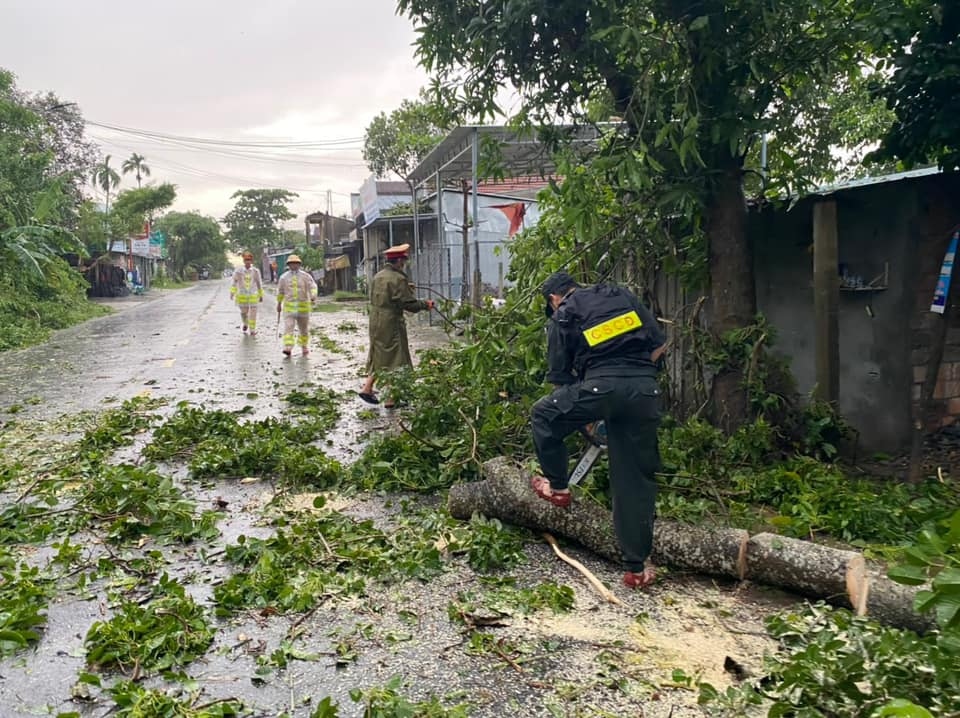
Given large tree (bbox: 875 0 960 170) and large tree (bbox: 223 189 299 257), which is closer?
large tree (bbox: 875 0 960 170)

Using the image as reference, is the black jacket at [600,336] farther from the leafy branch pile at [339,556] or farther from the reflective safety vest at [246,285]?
the reflective safety vest at [246,285]

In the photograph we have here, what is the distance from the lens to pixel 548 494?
4457mm

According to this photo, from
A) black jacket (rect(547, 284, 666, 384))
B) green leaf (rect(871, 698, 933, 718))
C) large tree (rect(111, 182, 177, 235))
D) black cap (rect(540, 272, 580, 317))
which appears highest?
large tree (rect(111, 182, 177, 235))

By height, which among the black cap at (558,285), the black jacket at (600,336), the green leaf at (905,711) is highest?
the black cap at (558,285)

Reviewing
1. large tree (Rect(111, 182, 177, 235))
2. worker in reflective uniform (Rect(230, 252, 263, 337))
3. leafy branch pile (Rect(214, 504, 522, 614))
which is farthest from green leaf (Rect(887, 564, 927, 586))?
large tree (Rect(111, 182, 177, 235))

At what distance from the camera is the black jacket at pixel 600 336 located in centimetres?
409

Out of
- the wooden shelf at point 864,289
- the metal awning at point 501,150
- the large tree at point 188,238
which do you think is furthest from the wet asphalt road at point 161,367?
the large tree at point 188,238

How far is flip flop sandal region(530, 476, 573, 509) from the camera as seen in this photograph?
4414mm

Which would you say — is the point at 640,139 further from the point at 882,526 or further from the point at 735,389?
the point at 882,526

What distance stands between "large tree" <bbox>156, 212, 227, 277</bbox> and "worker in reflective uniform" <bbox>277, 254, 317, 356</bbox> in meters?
70.4

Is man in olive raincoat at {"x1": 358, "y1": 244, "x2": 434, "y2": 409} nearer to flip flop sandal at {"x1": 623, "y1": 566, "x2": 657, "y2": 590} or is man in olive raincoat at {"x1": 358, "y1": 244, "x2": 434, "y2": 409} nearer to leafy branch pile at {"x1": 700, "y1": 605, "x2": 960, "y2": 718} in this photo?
flip flop sandal at {"x1": 623, "y1": 566, "x2": 657, "y2": 590}

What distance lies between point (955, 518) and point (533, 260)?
492 centimetres

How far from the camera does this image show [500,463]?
5.09 meters

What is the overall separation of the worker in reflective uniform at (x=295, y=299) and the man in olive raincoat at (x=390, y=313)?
13.9 ft
